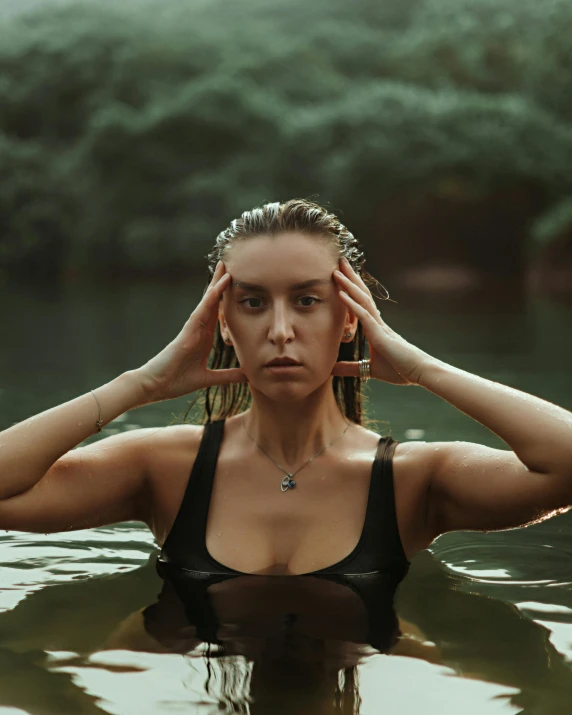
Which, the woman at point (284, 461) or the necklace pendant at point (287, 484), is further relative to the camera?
the necklace pendant at point (287, 484)

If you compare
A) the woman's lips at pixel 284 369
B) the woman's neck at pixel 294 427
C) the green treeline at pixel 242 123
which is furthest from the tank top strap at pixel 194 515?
the green treeline at pixel 242 123

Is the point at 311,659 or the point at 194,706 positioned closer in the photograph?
the point at 194,706

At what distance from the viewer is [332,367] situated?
2.37 m

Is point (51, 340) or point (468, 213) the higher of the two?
point (468, 213)

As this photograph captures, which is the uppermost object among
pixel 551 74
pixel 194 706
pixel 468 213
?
pixel 551 74

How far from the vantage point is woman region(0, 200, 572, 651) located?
2.23m

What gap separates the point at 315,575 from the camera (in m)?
2.34

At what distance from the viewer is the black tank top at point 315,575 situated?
2297 mm

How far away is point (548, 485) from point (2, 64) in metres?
22.5

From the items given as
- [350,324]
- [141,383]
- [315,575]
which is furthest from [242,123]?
[315,575]

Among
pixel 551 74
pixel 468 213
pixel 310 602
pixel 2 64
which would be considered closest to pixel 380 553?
pixel 310 602

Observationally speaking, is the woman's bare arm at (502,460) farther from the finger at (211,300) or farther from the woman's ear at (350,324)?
the finger at (211,300)

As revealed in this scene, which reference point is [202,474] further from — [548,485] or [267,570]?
[548,485]

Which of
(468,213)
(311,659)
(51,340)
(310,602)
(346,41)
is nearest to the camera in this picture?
(311,659)
